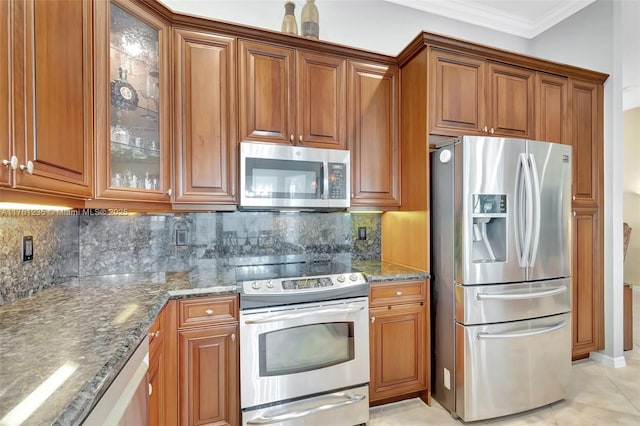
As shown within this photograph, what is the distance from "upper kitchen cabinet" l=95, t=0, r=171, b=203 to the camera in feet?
4.87

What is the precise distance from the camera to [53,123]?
1070 millimetres

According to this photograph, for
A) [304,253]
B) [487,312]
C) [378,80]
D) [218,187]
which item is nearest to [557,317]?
[487,312]

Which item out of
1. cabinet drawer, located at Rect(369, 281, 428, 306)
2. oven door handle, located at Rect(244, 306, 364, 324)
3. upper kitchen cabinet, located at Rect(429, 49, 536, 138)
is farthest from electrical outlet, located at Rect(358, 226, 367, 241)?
upper kitchen cabinet, located at Rect(429, 49, 536, 138)

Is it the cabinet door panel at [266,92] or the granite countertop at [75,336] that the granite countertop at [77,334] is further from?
the cabinet door panel at [266,92]

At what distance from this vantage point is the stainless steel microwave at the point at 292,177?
1947 mm

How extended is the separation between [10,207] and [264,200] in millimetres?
1177

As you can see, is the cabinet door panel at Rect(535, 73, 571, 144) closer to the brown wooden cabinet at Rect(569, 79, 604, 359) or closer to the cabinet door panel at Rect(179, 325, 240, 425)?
the brown wooden cabinet at Rect(569, 79, 604, 359)

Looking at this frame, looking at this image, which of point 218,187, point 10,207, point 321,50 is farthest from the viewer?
point 321,50

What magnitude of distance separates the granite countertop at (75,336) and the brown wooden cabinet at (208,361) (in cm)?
10

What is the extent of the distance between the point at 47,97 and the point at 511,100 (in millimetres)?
2693

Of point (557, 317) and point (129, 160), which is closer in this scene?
point (129, 160)

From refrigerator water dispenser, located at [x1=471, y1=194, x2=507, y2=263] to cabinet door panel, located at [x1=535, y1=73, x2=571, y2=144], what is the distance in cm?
91

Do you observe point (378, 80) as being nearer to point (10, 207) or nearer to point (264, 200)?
point (264, 200)

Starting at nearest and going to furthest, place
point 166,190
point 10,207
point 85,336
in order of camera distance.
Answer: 1. point 85,336
2. point 10,207
3. point 166,190
